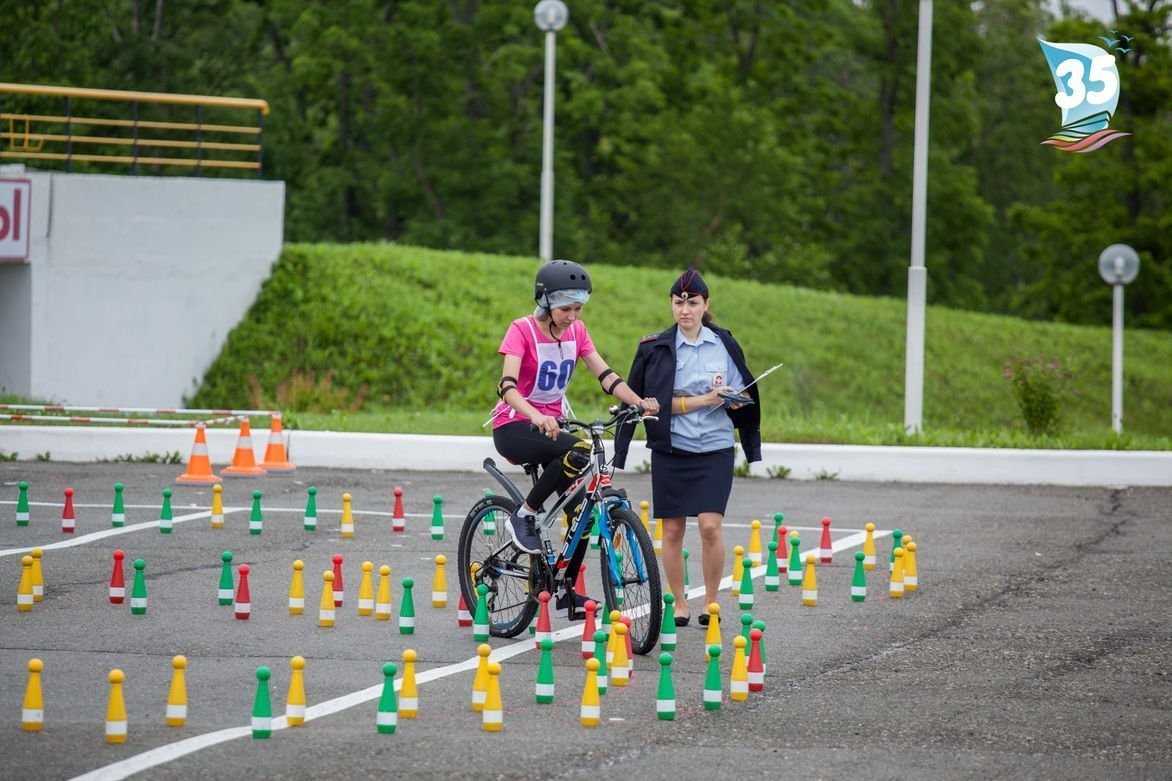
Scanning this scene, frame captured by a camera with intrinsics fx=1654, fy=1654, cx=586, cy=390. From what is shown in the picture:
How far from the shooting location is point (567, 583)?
884cm

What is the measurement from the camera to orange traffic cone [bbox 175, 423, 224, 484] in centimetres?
1551

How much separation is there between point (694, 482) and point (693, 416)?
0.37 metres

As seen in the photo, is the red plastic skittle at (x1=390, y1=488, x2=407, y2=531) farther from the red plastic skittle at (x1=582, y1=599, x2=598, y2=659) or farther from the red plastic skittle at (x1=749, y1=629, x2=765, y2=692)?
the red plastic skittle at (x1=749, y1=629, x2=765, y2=692)

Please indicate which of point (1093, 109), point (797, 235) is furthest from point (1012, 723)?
point (797, 235)

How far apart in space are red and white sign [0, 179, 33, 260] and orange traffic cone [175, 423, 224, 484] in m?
9.13

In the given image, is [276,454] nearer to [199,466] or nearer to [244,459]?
[244,459]

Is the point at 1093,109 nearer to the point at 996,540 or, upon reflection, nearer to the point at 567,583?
the point at 996,540

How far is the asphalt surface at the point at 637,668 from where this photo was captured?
649cm

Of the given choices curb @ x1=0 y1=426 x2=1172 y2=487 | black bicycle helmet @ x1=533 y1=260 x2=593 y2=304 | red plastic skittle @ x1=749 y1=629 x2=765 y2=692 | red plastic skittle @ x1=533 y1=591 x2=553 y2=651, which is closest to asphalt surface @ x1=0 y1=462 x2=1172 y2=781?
red plastic skittle @ x1=749 y1=629 x2=765 y2=692

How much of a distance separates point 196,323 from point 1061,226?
2756cm

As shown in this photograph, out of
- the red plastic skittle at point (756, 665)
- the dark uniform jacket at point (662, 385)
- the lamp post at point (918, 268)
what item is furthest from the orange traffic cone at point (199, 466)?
the red plastic skittle at point (756, 665)

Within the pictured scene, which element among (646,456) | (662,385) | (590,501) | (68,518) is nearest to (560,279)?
(662,385)

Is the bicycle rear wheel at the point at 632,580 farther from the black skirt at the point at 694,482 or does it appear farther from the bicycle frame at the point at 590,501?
the black skirt at the point at 694,482

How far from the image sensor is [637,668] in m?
Result: 8.22
